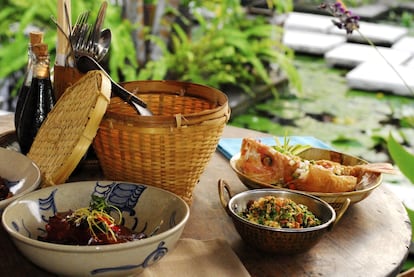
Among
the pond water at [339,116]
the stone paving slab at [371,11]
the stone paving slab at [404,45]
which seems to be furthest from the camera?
the stone paving slab at [371,11]

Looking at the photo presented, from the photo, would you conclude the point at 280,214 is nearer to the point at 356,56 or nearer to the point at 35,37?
the point at 35,37

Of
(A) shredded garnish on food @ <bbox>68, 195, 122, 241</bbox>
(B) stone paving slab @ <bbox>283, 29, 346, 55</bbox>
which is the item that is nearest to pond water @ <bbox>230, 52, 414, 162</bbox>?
(B) stone paving slab @ <bbox>283, 29, 346, 55</bbox>

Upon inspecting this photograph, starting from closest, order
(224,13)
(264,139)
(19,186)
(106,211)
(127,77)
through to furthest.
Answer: (106,211) < (19,186) < (264,139) < (127,77) < (224,13)

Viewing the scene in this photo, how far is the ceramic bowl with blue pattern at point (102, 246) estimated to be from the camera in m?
1.03

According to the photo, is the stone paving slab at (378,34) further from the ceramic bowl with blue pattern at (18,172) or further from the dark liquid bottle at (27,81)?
the ceramic bowl with blue pattern at (18,172)

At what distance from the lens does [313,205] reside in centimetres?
132

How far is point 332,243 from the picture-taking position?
51.9 inches

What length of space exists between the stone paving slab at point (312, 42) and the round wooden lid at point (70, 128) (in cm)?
478

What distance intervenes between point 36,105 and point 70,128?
0.79ft

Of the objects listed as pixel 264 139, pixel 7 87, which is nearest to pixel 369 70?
pixel 7 87

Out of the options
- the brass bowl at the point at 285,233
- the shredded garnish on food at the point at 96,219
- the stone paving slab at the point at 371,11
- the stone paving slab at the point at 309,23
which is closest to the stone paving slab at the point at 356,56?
the stone paving slab at the point at 309,23

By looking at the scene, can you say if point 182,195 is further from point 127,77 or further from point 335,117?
point 335,117

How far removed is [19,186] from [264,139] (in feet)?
2.36

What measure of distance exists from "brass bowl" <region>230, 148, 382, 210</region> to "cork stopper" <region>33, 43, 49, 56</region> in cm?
52
